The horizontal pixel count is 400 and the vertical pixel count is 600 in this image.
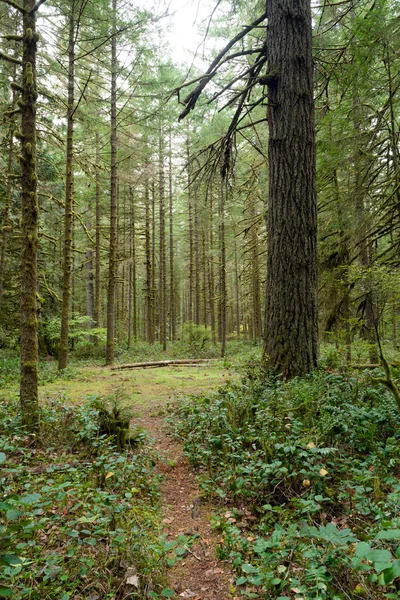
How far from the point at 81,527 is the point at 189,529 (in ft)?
2.96

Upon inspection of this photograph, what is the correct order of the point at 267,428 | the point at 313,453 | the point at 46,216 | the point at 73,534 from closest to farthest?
the point at 73,534, the point at 313,453, the point at 267,428, the point at 46,216

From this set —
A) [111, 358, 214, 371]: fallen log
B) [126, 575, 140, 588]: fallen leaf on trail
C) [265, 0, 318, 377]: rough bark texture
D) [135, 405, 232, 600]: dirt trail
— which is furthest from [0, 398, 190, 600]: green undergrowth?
[111, 358, 214, 371]: fallen log

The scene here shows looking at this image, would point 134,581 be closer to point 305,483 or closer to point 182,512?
point 182,512

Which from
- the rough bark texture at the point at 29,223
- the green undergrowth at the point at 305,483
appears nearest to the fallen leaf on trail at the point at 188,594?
the green undergrowth at the point at 305,483

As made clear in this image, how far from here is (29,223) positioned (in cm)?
424

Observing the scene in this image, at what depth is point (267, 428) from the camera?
346cm

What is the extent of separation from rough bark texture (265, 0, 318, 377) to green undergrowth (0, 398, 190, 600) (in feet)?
8.44

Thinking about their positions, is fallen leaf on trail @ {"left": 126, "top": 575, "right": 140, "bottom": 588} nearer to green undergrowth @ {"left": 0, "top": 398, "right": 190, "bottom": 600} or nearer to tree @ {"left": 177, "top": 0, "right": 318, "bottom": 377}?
green undergrowth @ {"left": 0, "top": 398, "right": 190, "bottom": 600}

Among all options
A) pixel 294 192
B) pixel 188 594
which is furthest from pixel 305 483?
pixel 294 192

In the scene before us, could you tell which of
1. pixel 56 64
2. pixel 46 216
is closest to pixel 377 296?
pixel 56 64

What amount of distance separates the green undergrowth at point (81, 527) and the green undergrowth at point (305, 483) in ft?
1.88

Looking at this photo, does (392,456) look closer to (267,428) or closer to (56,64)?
(267,428)

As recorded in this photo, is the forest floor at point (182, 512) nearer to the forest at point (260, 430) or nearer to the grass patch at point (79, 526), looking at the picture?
the forest at point (260, 430)

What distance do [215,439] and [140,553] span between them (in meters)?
1.62
